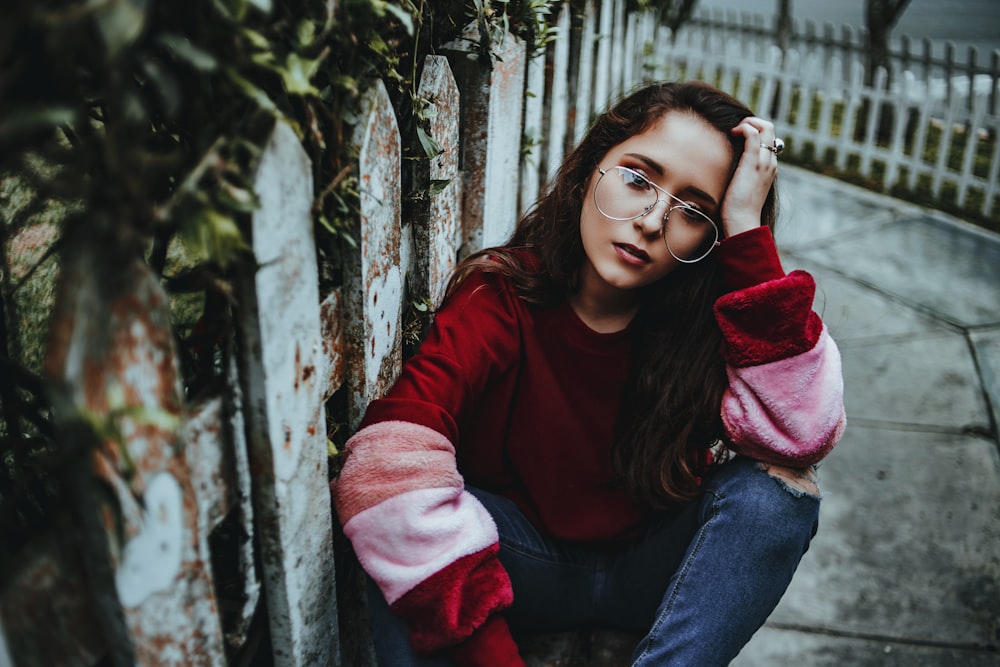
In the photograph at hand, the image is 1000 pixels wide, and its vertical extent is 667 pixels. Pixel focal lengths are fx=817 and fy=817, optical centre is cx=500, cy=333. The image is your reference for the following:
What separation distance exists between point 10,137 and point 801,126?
680cm

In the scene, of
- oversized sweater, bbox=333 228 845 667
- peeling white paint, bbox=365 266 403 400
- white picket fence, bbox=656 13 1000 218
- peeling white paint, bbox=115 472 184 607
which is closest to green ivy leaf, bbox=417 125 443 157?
peeling white paint, bbox=365 266 403 400

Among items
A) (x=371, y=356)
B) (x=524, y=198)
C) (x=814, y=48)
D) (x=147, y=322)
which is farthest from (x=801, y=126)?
(x=147, y=322)

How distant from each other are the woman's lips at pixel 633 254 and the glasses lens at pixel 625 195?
0.06 m

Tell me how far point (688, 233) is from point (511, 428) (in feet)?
1.82

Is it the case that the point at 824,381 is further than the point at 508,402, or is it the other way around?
the point at 508,402

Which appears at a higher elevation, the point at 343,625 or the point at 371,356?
the point at 371,356

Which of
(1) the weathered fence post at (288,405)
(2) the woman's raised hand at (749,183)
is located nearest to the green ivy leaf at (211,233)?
(1) the weathered fence post at (288,405)

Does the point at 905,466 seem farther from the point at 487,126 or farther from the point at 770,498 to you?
the point at 487,126

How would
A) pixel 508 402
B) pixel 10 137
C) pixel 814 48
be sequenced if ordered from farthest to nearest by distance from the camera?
pixel 814 48
pixel 508 402
pixel 10 137

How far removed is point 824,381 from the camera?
5.24ft

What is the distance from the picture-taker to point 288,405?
110cm

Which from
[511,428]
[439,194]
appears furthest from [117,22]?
[511,428]

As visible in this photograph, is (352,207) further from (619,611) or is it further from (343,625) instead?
(619,611)

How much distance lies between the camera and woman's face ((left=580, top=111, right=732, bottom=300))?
1645 millimetres
